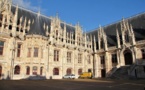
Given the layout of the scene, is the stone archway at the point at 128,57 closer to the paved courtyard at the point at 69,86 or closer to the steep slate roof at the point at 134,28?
the steep slate roof at the point at 134,28

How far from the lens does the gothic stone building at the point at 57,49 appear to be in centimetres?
A: 2532

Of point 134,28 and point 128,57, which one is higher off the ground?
point 134,28

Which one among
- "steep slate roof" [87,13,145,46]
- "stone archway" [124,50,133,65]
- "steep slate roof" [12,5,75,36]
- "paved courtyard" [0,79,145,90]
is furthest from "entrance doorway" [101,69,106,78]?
"paved courtyard" [0,79,145,90]

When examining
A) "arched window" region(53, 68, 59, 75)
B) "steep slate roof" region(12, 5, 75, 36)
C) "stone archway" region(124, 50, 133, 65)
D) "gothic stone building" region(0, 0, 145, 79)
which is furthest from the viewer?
"stone archway" region(124, 50, 133, 65)

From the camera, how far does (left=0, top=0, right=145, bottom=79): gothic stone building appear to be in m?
25.3

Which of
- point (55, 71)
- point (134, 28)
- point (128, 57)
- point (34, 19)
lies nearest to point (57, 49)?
point (55, 71)

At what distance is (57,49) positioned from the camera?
31312 millimetres

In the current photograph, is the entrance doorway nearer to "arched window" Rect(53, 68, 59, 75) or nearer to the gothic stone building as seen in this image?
the gothic stone building

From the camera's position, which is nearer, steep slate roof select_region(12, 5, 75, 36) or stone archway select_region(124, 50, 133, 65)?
steep slate roof select_region(12, 5, 75, 36)

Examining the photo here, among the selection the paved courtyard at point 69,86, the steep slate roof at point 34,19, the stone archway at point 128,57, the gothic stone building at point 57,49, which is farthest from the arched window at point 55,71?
the stone archway at point 128,57

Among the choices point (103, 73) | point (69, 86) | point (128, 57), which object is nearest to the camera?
point (69, 86)

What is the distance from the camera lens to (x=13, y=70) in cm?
2452

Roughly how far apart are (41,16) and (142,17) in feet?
86.3

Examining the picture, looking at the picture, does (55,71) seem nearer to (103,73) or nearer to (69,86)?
(103,73)
